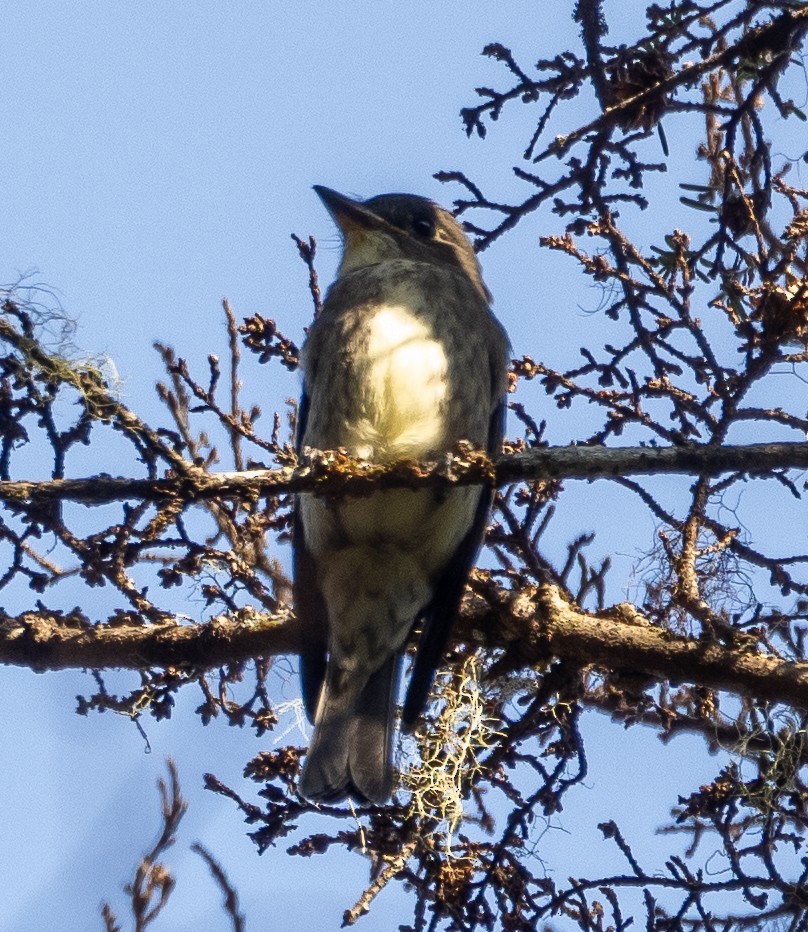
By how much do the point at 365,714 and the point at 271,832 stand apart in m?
1.03

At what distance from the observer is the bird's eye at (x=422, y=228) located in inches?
230

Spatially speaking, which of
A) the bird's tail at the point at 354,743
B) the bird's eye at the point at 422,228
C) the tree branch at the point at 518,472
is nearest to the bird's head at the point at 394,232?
the bird's eye at the point at 422,228

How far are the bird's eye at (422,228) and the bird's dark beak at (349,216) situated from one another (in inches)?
5.7

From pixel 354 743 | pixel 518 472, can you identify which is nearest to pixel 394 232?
pixel 354 743

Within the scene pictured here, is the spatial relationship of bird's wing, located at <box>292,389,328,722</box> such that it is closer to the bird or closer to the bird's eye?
the bird

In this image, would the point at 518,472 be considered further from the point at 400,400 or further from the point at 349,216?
the point at 349,216

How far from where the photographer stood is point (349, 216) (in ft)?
18.8

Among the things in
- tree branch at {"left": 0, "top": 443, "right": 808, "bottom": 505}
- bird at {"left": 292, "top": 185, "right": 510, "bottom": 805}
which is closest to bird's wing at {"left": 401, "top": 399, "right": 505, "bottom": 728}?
bird at {"left": 292, "top": 185, "right": 510, "bottom": 805}

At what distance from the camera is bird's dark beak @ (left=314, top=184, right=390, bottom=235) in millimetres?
5719

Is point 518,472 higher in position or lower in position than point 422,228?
lower

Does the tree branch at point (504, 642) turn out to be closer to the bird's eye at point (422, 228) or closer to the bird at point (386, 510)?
the bird at point (386, 510)

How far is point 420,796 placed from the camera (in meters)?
3.75

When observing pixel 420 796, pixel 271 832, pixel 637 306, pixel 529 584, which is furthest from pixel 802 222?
pixel 271 832

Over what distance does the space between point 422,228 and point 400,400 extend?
1.44 m
